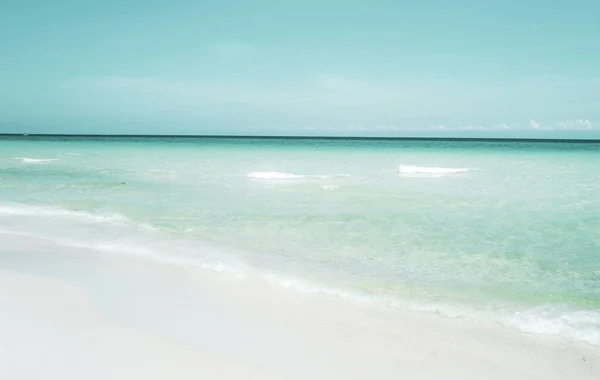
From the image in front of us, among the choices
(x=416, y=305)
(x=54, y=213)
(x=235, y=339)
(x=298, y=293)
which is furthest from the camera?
(x=54, y=213)

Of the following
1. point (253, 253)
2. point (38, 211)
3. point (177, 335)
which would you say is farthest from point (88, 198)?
point (177, 335)

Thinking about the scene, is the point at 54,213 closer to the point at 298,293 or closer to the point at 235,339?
the point at 298,293

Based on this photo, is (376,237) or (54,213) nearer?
(376,237)

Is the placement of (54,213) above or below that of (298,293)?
below

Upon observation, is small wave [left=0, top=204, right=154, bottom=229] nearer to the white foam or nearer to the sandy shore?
the white foam

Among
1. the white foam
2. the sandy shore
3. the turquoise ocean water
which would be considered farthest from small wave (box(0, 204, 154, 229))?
the sandy shore

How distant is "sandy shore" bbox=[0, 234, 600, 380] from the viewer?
315 centimetres

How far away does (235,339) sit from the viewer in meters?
3.64

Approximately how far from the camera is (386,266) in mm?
5875

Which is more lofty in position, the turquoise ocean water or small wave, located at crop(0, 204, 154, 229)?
the turquoise ocean water

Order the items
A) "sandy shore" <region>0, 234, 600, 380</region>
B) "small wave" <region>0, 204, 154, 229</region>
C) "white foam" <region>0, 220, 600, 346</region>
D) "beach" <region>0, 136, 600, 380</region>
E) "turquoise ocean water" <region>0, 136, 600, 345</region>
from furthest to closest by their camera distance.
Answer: "small wave" <region>0, 204, 154, 229</region>, "turquoise ocean water" <region>0, 136, 600, 345</region>, "white foam" <region>0, 220, 600, 346</region>, "beach" <region>0, 136, 600, 380</region>, "sandy shore" <region>0, 234, 600, 380</region>

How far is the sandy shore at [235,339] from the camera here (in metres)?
3.15

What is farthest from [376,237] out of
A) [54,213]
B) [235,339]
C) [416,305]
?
[54,213]

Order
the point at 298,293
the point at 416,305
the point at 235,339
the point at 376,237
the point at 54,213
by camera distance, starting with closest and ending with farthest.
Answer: the point at 235,339 → the point at 416,305 → the point at 298,293 → the point at 376,237 → the point at 54,213
